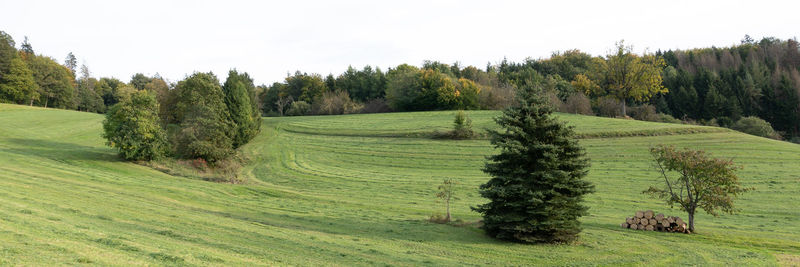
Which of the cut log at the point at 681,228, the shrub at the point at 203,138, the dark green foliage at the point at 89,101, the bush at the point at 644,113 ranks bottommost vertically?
the cut log at the point at 681,228

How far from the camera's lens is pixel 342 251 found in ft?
52.2

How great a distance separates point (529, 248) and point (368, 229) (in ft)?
23.4

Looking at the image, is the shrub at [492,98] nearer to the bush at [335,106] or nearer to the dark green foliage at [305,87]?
the bush at [335,106]

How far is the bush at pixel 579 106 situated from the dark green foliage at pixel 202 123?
5538 cm

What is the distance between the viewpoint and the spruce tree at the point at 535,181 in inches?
764

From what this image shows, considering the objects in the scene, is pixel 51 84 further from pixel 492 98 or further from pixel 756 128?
pixel 756 128

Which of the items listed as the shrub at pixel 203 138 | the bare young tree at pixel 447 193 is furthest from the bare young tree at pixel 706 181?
the shrub at pixel 203 138

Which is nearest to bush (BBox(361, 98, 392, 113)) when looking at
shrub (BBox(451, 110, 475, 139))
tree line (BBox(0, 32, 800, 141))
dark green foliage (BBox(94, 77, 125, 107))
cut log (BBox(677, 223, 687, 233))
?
tree line (BBox(0, 32, 800, 141))

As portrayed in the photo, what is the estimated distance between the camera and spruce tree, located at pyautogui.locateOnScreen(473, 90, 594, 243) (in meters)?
19.4

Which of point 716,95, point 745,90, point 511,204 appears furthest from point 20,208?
point 745,90

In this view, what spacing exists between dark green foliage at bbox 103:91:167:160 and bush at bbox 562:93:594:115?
63.2 meters

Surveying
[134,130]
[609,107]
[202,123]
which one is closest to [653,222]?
[134,130]

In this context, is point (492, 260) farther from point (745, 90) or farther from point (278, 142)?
point (745, 90)

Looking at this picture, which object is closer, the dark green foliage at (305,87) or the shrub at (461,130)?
the shrub at (461,130)
